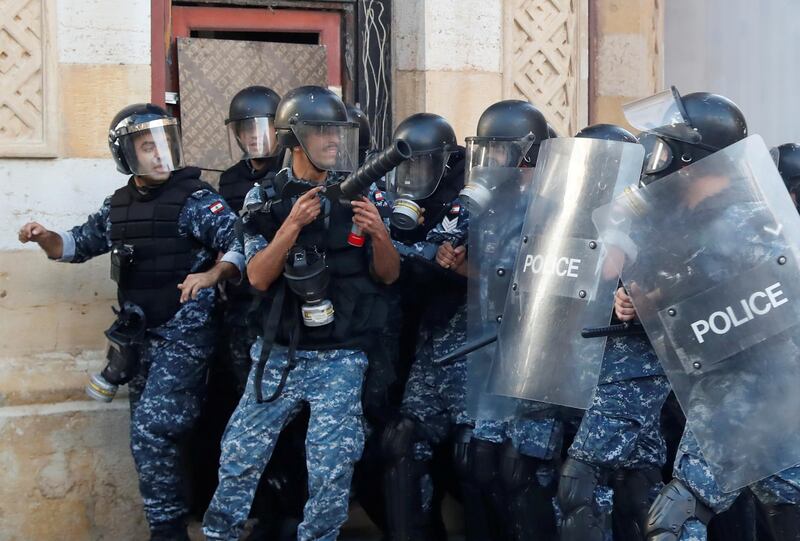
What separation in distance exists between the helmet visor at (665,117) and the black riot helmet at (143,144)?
2.00 metres

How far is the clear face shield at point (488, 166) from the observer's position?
4.62 m

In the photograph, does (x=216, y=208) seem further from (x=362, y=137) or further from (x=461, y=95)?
(x=461, y=95)

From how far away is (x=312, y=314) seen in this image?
4562 millimetres

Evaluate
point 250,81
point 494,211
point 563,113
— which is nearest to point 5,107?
point 250,81

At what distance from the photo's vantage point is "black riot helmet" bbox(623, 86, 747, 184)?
405 cm

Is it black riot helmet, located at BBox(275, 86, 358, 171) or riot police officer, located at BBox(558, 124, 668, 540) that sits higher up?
black riot helmet, located at BBox(275, 86, 358, 171)

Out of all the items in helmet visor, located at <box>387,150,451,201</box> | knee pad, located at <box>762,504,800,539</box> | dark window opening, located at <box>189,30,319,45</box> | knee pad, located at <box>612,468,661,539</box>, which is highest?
dark window opening, located at <box>189,30,319,45</box>

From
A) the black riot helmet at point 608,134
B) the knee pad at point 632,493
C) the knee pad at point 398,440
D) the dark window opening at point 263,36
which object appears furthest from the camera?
the dark window opening at point 263,36

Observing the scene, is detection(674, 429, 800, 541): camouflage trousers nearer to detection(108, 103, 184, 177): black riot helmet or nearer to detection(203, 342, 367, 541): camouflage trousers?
detection(203, 342, 367, 541): camouflage trousers

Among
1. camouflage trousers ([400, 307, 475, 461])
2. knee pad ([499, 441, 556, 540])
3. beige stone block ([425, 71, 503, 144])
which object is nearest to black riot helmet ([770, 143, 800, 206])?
camouflage trousers ([400, 307, 475, 461])

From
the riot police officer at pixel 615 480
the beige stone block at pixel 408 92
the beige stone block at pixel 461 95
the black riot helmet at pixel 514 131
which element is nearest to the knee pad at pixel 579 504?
the riot police officer at pixel 615 480

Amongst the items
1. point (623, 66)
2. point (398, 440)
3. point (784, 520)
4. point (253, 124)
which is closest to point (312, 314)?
point (398, 440)

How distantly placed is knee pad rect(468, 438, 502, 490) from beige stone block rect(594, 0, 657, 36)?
10.5ft

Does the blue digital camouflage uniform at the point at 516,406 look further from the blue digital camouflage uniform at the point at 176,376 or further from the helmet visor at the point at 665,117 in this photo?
the blue digital camouflage uniform at the point at 176,376
